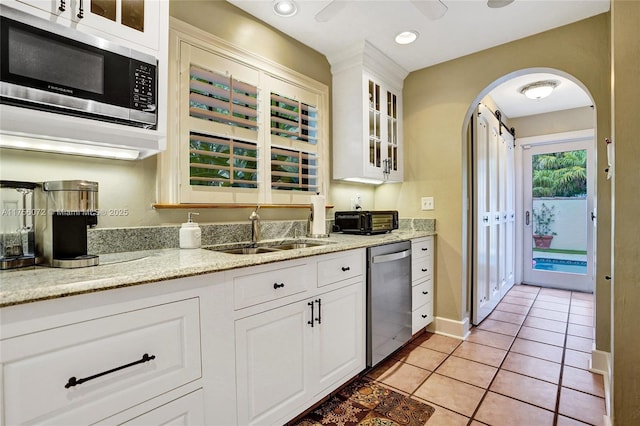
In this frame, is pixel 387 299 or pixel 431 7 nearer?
pixel 431 7

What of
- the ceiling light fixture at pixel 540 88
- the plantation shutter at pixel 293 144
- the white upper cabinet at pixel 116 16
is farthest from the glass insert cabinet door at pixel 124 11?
the ceiling light fixture at pixel 540 88

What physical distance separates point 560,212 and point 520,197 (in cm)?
55

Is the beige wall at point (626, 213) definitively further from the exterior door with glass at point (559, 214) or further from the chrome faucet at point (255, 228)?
the exterior door with glass at point (559, 214)

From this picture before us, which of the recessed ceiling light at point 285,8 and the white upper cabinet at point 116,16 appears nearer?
the white upper cabinet at point 116,16

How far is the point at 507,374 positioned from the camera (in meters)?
2.16

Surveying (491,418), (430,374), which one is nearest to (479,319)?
(430,374)

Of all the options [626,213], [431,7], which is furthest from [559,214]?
[431,7]

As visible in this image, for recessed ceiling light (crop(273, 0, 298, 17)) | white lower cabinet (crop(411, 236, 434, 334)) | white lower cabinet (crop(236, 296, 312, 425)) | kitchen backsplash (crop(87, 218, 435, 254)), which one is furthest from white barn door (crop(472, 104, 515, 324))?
white lower cabinet (crop(236, 296, 312, 425))

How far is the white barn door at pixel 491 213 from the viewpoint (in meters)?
3.11

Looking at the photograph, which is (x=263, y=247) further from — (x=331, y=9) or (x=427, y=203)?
(x=427, y=203)

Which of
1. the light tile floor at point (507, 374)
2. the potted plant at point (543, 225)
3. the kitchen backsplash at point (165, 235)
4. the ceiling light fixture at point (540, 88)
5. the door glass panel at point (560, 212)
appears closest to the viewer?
the kitchen backsplash at point (165, 235)

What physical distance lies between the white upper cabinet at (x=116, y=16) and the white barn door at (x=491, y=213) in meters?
2.84

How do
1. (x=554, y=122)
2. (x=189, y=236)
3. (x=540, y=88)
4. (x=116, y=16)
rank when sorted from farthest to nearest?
(x=554, y=122)
(x=540, y=88)
(x=189, y=236)
(x=116, y=16)

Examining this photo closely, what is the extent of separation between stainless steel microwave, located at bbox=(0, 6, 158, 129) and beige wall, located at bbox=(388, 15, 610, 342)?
242 centimetres
